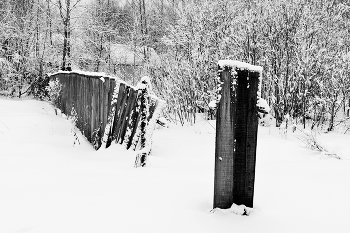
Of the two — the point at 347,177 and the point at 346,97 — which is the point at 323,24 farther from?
the point at 347,177

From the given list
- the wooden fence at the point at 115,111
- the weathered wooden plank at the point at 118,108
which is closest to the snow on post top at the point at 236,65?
the wooden fence at the point at 115,111

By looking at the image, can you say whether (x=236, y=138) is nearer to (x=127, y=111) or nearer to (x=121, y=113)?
(x=127, y=111)

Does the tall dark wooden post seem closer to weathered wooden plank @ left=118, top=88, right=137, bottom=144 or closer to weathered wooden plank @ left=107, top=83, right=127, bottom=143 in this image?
weathered wooden plank @ left=118, top=88, right=137, bottom=144

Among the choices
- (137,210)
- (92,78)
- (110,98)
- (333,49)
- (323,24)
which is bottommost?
(137,210)

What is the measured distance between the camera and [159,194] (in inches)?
93.2

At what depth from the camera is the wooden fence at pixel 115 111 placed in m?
3.74

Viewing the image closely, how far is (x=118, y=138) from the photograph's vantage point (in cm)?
460

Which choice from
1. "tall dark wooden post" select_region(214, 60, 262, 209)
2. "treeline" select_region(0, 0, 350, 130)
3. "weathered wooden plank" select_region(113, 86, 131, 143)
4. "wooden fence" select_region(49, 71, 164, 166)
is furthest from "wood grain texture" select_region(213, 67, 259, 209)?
"treeline" select_region(0, 0, 350, 130)

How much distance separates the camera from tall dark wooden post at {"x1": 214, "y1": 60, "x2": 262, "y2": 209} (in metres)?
1.94

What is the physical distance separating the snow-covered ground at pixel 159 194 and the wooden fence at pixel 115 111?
0.34m


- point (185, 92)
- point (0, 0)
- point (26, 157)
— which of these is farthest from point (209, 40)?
point (0, 0)

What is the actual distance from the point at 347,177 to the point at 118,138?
2.98 metres

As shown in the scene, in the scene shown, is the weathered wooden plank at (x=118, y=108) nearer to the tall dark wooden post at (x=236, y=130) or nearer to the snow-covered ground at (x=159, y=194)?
the snow-covered ground at (x=159, y=194)

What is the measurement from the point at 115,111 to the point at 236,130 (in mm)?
3039
